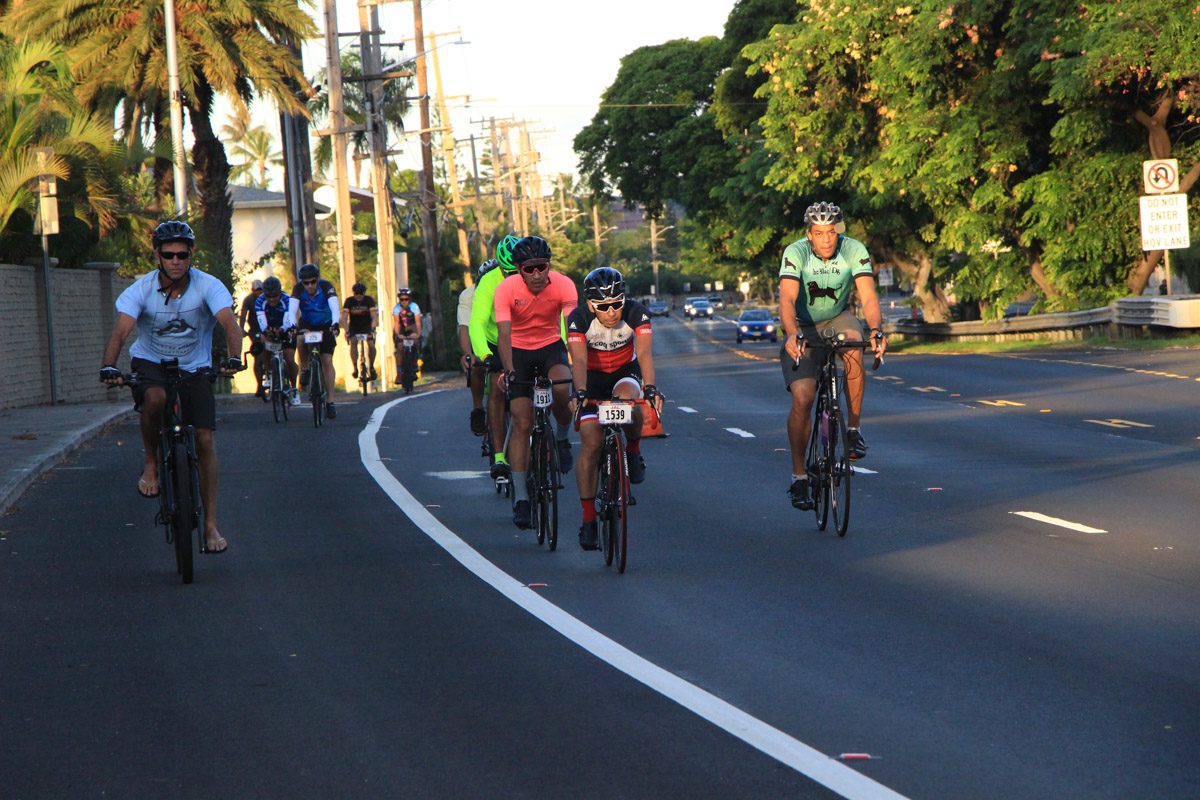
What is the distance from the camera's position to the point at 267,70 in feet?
113

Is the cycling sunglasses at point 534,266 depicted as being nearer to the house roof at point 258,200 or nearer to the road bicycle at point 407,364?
the road bicycle at point 407,364

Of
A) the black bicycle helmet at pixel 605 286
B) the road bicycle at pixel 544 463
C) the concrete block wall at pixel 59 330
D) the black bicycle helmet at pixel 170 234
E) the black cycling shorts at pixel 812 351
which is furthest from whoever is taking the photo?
the concrete block wall at pixel 59 330

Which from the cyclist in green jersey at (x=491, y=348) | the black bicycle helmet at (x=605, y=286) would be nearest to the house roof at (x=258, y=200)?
the cyclist in green jersey at (x=491, y=348)

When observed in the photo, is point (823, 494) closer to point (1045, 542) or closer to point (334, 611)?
point (1045, 542)

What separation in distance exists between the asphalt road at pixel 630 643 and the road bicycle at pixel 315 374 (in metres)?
5.34

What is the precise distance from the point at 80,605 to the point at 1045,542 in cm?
549

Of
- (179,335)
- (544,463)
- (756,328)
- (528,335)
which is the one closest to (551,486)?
(544,463)

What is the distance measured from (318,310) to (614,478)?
1096 centimetres

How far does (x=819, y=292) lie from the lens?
32.3 ft

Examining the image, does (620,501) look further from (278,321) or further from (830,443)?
(278,321)

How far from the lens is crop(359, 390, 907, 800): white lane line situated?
4793 millimetres

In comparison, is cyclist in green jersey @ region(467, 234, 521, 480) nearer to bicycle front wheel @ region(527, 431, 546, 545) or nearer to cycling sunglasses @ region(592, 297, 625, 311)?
bicycle front wheel @ region(527, 431, 546, 545)

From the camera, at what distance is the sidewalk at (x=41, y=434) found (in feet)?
42.9

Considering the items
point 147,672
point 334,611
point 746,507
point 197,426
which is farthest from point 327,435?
point 147,672
